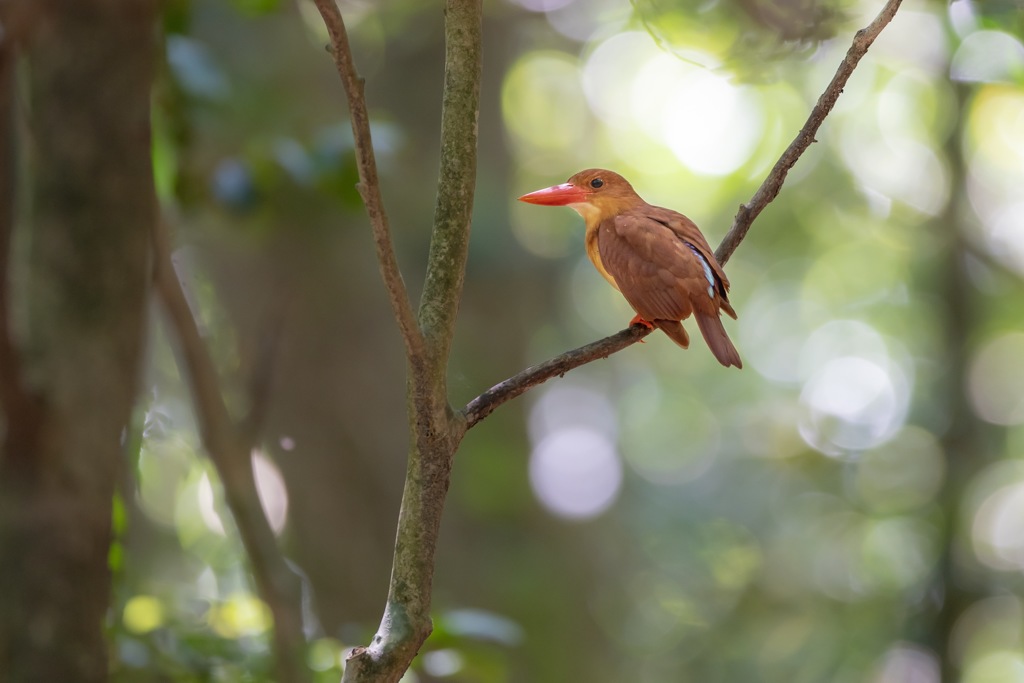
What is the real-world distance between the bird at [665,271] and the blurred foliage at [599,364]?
42 centimetres

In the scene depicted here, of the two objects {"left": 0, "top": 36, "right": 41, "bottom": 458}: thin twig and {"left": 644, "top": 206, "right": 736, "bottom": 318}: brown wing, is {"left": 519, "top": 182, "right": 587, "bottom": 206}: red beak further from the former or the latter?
{"left": 0, "top": 36, "right": 41, "bottom": 458}: thin twig

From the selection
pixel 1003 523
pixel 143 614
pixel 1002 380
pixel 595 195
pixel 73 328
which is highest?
pixel 595 195

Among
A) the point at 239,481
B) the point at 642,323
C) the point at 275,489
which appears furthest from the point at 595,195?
the point at 275,489

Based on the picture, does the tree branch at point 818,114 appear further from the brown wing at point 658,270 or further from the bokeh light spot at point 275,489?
the bokeh light spot at point 275,489

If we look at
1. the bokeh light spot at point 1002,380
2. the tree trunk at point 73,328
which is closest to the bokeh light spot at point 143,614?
the tree trunk at point 73,328

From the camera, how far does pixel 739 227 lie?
174 centimetres

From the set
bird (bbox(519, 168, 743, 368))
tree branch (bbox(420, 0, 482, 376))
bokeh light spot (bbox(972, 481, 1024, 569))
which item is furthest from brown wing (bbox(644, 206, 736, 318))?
bokeh light spot (bbox(972, 481, 1024, 569))

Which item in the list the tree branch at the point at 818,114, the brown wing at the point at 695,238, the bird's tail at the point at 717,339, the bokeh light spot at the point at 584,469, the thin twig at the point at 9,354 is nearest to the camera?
the tree branch at the point at 818,114

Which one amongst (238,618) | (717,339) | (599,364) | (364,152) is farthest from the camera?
(599,364)

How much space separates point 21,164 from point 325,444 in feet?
9.20

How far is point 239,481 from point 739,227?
1260 millimetres

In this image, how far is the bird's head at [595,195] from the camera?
2.86 m

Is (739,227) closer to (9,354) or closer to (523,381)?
(523,381)

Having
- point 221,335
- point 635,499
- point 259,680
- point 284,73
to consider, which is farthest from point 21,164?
point 635,499
